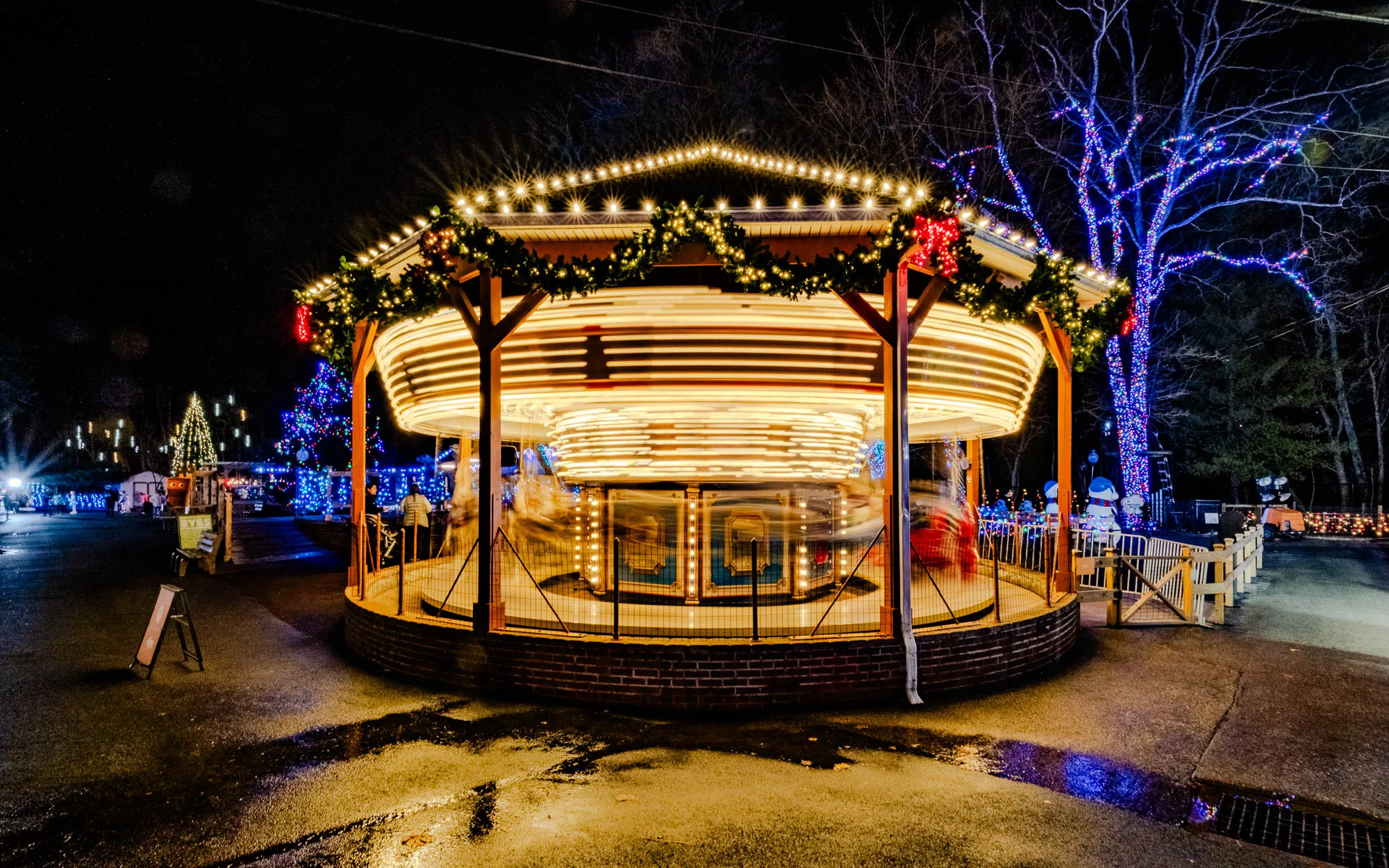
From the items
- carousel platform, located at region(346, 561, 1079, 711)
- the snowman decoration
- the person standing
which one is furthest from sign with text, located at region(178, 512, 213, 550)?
the snowman decoration

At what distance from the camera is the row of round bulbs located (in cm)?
735

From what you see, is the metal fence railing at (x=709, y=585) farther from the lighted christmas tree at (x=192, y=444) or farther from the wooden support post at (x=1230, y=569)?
the lighted christmas tree at (x=192, y=444)

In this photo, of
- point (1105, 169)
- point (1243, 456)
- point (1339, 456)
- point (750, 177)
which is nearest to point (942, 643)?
point (750, 177)

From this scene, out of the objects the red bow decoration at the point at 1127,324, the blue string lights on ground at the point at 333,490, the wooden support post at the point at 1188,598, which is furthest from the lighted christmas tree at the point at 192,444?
the wooden support post at the point at 1188,598

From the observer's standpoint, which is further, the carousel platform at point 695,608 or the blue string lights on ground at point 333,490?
the blue string lights on ground at point 333,490

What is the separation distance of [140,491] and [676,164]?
45161 mm

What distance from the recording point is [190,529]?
1683 cm

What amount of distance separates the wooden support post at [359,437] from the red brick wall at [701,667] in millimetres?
2438

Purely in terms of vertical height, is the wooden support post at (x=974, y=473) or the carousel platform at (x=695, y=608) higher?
the wooden support post at (x=974, y=473)

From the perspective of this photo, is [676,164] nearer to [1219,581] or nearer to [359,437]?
[359,437]

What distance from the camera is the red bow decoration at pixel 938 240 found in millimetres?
7262

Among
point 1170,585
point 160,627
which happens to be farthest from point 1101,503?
point 160,627

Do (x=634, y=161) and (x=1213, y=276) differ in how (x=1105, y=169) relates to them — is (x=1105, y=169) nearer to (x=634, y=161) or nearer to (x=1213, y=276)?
(x=1213, y=276)

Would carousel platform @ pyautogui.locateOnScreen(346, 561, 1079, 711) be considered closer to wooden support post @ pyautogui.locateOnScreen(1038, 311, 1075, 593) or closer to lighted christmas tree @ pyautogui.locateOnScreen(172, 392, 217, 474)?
wooden support post @ pyautogui.locateOnScreen(1038, 311, 1075, 593)
